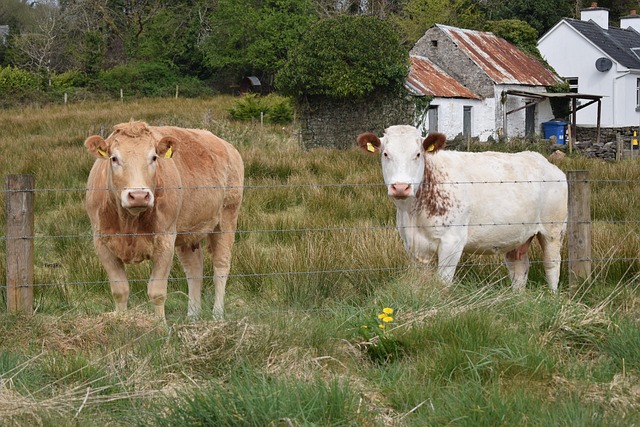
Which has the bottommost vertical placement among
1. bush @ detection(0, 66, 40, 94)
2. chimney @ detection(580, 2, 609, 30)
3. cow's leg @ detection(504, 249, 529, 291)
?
cow's leg @ detection(504, 249, 529, 291)

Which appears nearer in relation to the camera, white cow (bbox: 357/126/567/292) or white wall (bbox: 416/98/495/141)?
white cow (bbox: 357/126/567/292)

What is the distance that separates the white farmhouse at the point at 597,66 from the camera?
4078 centimetres

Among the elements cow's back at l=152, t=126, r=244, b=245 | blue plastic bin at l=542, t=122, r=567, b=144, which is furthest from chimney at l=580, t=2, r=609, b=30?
cow's back at l=152, t=126, r=244, b=245

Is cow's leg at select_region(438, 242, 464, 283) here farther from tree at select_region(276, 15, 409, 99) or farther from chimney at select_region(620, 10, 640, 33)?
chimney at select_region(620, 10, 640, 33)

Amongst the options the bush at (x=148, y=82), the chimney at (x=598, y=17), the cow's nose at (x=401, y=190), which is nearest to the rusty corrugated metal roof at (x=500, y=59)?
the chimney at (x=598, y=17)

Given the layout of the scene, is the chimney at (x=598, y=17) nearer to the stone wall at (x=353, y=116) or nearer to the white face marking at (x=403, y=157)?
the stone wall at (x=353, y=116)

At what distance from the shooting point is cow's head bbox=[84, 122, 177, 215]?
6051 millimetres

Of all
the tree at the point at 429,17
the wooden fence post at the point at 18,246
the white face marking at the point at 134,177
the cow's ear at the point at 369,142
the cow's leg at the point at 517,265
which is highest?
the tree at the point at 429,17

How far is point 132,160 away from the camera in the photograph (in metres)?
6.23

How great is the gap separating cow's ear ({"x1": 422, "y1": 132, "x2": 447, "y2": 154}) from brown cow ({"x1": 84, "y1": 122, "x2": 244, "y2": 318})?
1780 mm

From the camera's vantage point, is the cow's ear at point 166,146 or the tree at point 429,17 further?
the tree at point 429,17

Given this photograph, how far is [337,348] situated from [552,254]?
3089 mm

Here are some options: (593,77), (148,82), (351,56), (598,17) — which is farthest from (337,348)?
(148,82)

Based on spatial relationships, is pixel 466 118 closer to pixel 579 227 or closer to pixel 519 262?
pixel 519 262
